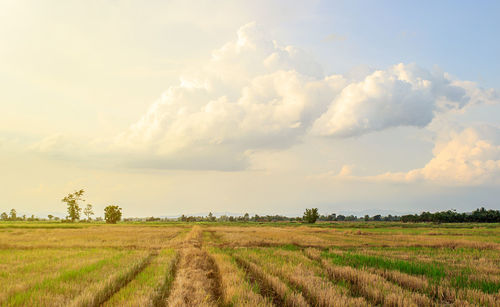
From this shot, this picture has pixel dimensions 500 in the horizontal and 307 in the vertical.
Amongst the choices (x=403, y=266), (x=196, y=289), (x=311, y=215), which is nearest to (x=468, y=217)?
(x=311, y=215)

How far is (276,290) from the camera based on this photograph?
9820mm

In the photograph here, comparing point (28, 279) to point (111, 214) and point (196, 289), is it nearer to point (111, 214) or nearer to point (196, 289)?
point (196, 289)

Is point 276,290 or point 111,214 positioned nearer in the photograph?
point 276,290

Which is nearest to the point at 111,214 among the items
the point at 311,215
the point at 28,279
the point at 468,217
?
the point at 311,215

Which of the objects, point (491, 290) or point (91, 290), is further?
point (491, 290)

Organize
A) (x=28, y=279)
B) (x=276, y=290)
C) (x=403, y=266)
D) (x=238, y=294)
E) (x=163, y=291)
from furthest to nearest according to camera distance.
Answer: (x=403, y=266)
(x=28, y=279)
(x=163, y=291)
(x=276, y=290)
(x=238, y=294)

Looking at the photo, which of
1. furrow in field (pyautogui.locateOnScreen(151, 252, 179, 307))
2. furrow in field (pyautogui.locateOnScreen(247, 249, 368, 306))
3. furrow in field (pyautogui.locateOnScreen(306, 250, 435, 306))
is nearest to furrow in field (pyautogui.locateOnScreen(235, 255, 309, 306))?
furrow in field (pyautogui.locateOnScreen(247, 249, 368, 306))

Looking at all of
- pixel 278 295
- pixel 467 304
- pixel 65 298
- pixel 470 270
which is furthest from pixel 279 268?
pixel 470 270

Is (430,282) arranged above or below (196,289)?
below

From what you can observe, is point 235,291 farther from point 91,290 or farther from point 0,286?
point 0,286

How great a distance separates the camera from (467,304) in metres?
8.25

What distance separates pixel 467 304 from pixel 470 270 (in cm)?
773

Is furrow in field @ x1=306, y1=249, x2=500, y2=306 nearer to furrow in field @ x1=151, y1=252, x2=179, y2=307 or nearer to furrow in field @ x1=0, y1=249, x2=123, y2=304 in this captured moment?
furrow in field @ x1=151, y1=252, x2=179, y2=307

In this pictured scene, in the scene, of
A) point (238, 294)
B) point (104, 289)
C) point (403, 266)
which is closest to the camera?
point (238, 294)
